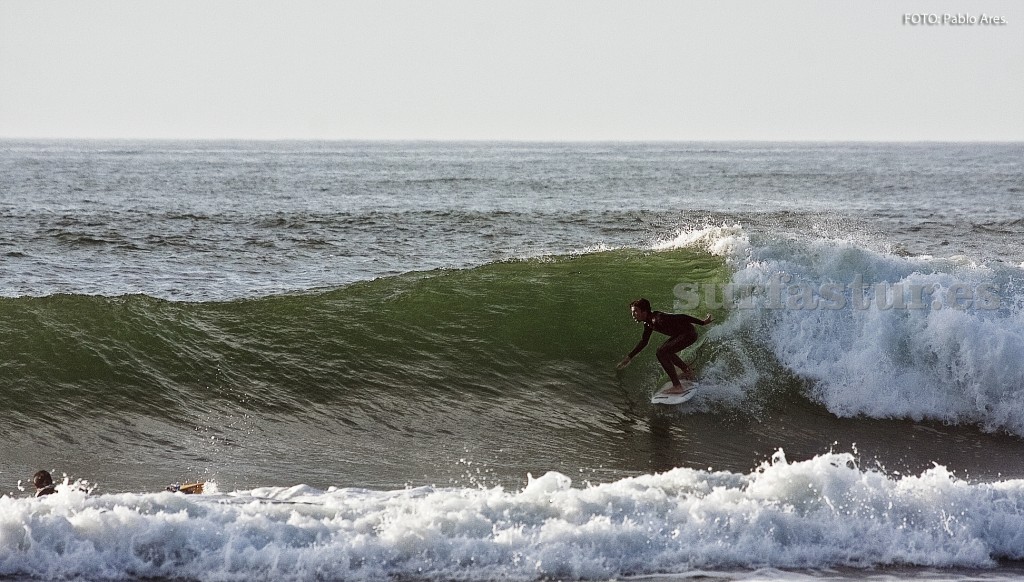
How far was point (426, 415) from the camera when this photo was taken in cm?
1101

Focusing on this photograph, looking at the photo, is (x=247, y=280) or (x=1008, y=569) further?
(x=247, y=280)

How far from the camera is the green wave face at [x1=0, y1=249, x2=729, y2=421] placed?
11.4 meters

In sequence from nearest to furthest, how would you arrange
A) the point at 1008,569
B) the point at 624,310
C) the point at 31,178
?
1. the point at 1008,569
2. the point at 624,310
3. the point at 31,178

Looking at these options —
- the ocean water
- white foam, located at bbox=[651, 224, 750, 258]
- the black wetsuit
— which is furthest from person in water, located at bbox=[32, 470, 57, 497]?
white foam, located at bbox=[651, 224, 750, 258]

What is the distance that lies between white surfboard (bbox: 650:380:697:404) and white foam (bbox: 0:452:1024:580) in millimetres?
3079

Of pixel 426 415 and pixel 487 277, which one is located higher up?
pixel 487 277

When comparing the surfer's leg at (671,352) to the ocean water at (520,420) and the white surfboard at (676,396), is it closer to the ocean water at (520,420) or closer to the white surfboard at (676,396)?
the white surfboard at (676,396)

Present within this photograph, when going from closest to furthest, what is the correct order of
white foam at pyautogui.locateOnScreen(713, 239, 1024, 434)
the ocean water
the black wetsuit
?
the ocean water, the black wetsuit, white foam at pyautogui.locateOnScreen(713, 239, 1024, 434)

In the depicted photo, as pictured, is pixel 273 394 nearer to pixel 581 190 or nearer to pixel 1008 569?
pixel 1008 569

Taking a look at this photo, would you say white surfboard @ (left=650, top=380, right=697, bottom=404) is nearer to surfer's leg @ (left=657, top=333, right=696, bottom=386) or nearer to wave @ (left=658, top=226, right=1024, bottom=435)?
surfer's leg @ (left=657, top=333, right=696, bottom=386)

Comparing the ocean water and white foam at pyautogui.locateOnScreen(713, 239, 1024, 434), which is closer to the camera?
the ocean water

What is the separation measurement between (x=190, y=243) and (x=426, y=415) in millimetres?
15050

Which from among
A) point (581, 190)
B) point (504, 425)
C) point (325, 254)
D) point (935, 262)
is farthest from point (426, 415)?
point (581, 190)

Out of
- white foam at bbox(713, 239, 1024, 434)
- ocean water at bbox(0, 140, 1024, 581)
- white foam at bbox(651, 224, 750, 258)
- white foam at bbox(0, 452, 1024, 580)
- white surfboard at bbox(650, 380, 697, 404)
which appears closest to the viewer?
white foam at bbox(0, 452, 1024, 580)
